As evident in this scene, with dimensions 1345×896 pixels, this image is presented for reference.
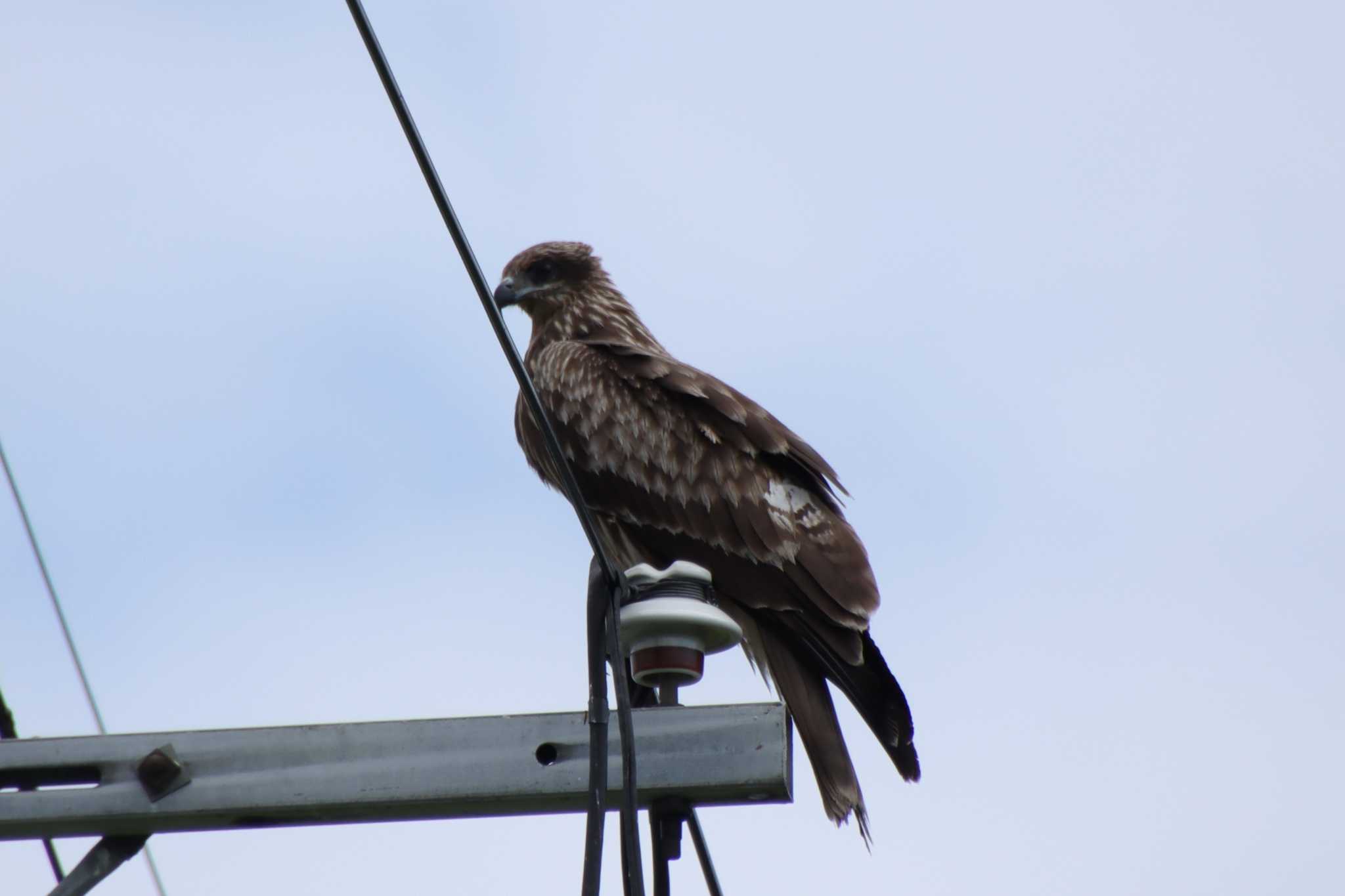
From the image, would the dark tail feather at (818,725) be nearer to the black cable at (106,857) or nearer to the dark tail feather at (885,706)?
the dark tail feather at (885,706)

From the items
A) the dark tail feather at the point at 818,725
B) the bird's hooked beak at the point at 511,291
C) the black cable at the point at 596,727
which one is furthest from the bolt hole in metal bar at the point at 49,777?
the bird's hooked beak at the point at 511,291

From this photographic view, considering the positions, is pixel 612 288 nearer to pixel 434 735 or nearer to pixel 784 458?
pixel 784 458

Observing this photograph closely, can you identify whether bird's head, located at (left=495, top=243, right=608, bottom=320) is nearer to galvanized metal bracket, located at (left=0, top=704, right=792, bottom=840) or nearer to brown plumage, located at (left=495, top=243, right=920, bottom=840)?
brown plumage, located at (left=495, top=243, right=920, bottom=840)

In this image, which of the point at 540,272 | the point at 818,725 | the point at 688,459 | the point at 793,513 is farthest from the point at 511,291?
the point at 818,725

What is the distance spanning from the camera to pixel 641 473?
7.25 metres

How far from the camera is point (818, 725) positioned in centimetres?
600

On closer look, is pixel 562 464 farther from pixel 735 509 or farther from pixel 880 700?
pixel 735 509

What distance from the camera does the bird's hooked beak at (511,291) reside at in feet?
27.9

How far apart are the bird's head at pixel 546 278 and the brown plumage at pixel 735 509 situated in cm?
50

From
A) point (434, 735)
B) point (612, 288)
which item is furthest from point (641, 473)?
point (434, 735)

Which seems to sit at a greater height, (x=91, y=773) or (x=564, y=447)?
(x=564, y=447)

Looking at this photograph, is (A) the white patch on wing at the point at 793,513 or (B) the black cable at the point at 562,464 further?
(A) the white patch on wing at the point at 793,513

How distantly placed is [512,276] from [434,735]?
200 inches

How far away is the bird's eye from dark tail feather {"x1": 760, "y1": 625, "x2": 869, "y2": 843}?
9.27ft
